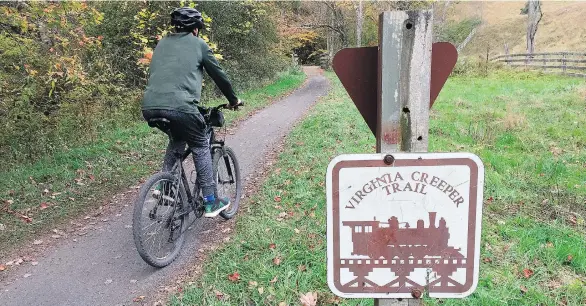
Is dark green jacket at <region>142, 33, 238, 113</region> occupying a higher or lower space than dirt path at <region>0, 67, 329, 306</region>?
higher

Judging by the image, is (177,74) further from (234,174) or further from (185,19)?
(234,174)

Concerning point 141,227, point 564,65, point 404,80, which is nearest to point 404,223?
point 404,80

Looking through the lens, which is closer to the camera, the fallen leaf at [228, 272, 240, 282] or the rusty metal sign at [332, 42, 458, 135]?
the rusty metal sign at [332, 42, 458, 135]

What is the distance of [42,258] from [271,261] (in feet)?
7.90

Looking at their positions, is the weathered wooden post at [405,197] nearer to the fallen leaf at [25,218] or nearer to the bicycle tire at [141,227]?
the bicycle tire at [141,227]

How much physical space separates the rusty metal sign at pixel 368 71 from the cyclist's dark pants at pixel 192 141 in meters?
2.23

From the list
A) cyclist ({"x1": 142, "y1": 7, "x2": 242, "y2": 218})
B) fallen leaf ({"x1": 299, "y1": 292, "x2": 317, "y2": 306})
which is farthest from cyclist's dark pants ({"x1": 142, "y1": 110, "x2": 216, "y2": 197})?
fallen leaf ({"x1": 299, "y1": 292, "x2": 317, "y2": 306})

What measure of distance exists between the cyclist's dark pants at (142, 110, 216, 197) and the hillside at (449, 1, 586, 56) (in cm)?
3454

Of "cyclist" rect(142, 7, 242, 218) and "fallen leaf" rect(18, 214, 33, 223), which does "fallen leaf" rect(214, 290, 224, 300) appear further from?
"fallen leaf" rect(18, 214, 33, 223)

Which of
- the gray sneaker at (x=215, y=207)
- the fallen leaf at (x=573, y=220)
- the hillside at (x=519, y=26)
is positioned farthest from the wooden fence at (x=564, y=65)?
the gray sneaker at (x=215, y=207)

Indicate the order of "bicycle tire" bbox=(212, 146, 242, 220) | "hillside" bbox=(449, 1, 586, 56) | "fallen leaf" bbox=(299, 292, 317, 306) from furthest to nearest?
"hillside" bbox=(449, 1, 586, 56), "bicycle tire" bbox=(212, 146, 242, 220), "fallen leaf" bbox=(299, 292, 317, 306)

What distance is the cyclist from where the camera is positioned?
11.5ft

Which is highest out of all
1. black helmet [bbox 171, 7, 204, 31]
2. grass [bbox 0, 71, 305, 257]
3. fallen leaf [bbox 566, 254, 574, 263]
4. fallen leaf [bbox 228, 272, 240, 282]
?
black helmet [bbox 171, 7, 204, 31]

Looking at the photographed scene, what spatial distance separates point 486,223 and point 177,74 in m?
3.50
